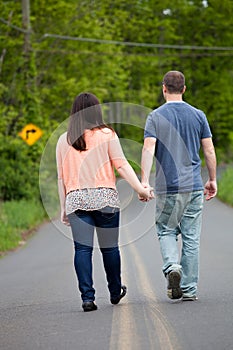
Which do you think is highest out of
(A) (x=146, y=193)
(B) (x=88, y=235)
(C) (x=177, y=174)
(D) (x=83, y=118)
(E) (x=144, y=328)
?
(D) (x=83, y=118)

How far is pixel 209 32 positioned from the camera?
215ft

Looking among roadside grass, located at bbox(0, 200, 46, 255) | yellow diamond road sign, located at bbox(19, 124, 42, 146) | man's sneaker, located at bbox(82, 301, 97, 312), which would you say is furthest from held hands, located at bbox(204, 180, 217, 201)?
yellow diamond road sign, located at bbox(19, 124, 42, 146)

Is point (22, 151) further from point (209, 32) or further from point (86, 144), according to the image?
point (209, 32)

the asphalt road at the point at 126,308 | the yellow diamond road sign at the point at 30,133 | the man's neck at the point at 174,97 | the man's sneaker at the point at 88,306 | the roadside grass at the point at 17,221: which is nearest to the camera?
the asphalt road at the point at 126,308

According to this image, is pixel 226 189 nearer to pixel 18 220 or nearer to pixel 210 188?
pixel 18 220

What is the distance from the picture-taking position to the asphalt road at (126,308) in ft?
22.6

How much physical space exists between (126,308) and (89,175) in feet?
3.94

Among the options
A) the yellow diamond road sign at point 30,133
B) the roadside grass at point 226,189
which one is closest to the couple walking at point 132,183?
the roadside grass at point 226,189

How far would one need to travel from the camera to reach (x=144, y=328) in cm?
742

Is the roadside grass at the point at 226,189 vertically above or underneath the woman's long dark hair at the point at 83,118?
underneath

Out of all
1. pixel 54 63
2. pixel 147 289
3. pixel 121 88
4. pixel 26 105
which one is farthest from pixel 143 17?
pixel 147 289

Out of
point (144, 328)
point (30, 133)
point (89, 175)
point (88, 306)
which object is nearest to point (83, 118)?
point (89, 175)

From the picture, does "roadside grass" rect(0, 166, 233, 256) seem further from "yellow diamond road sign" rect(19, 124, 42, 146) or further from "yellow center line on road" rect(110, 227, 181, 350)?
"yellow center line on road" rect(110, 227, 181, 350)

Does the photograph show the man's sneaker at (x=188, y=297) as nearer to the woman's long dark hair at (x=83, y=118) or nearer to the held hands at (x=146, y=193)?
the held hands at (x=146, y=193)
